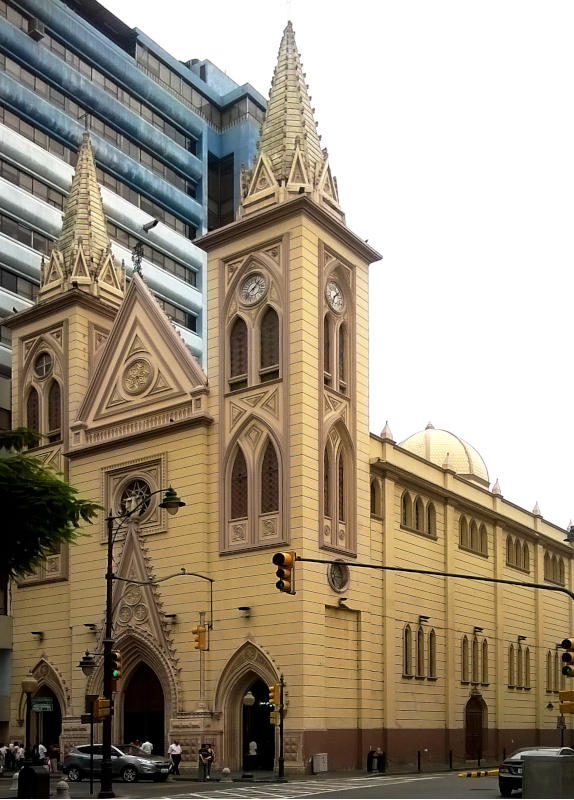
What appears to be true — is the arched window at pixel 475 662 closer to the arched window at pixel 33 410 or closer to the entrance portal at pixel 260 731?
the entrance portal at pixel 260 731

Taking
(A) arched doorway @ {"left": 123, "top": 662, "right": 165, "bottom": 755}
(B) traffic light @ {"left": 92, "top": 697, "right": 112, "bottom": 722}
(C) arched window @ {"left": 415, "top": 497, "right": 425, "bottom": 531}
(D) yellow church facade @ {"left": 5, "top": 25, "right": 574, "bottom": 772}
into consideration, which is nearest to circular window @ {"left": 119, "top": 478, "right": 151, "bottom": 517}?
(D) yellow church facade @ {"left": 5, "top": 25, "right": 574, "bottom": 772}

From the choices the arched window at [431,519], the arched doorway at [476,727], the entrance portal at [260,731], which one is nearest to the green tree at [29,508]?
the entrance portal at [260,731]

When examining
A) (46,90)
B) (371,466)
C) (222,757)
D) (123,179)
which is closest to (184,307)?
(123,179)

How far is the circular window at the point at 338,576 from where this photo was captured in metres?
44.3

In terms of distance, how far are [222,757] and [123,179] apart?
1827 inches

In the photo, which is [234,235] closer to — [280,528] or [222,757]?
[280,528]

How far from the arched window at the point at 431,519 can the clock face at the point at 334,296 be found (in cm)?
1138

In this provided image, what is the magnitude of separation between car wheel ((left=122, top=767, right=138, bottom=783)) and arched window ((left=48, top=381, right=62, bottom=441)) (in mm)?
18789

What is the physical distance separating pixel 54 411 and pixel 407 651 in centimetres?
1967

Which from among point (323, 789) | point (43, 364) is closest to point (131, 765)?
point (323, 789)

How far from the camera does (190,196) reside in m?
87.8

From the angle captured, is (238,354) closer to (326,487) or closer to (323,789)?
(326,487)

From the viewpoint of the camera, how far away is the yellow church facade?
44062mm

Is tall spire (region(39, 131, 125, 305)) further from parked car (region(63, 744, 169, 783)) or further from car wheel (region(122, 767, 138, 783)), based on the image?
car wheel (region(122, 767, 138, 783))
